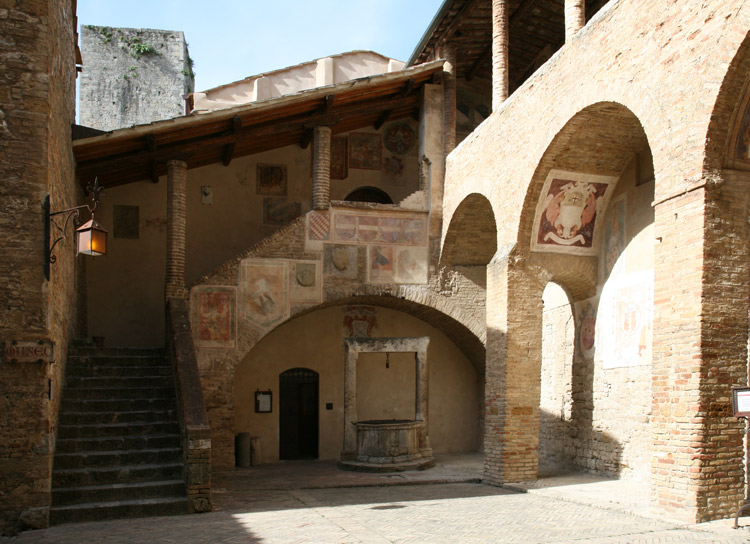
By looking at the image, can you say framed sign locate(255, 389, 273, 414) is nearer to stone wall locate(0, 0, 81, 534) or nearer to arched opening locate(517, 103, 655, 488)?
arched opening locate(517, 103, 655, 488)

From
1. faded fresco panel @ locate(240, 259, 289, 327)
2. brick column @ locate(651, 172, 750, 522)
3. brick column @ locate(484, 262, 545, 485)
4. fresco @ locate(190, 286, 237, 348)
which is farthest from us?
faded fresco panel @ locate(240, 259, 289, 327)

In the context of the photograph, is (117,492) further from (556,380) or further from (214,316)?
(556,380)

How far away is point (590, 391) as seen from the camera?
→ 12508 millimetres

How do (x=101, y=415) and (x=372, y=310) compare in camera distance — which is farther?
(x=372, y=310)

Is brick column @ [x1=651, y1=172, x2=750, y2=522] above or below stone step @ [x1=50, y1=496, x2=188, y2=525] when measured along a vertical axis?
above

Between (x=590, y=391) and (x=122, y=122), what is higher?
(x=122, y=122)

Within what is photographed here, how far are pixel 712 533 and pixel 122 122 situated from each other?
19.3 meters

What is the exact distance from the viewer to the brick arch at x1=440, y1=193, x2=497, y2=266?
14.1 m

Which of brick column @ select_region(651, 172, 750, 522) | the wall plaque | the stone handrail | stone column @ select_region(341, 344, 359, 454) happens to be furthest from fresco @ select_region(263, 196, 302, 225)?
brick column @ select_region(651, 172, 750, 522)

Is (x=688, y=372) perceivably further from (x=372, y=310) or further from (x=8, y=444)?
(x=372, y=310)

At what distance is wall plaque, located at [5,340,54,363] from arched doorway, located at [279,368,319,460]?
8254 mm

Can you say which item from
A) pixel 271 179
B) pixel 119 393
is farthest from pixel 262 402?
pixel 119 393

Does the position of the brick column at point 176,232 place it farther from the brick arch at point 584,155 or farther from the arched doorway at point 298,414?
the brick arch at point 584,155

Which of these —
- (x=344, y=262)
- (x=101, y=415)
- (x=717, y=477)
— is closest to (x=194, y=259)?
(x=344, y=262)
